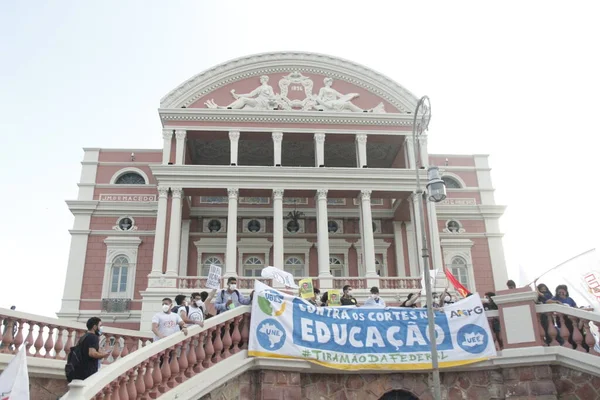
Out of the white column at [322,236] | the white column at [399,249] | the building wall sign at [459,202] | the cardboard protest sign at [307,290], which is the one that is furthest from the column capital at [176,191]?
the building wall sign at [459,202]

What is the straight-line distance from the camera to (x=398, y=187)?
24.3 m

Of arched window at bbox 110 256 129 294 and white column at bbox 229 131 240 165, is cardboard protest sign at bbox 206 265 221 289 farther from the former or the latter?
arched window at bbox 110 256 129 294

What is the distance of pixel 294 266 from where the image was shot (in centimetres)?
2670

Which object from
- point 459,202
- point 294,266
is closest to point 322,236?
point 294,266

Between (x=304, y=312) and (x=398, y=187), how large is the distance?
14996mm

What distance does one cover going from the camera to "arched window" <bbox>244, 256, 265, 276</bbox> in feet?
86.9

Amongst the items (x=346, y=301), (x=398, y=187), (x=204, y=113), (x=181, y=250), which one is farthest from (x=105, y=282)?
(x=346, y=301)

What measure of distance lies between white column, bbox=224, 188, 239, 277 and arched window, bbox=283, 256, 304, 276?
4.40 m

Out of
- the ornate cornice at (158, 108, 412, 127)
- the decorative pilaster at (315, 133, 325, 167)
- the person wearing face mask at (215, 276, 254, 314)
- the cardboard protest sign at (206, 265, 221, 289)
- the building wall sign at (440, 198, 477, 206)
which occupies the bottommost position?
the person wearing face mask at (215, 276, 254, 314)

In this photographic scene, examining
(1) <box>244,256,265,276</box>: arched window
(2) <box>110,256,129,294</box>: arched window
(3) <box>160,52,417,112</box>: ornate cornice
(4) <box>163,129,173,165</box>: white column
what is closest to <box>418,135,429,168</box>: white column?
(3) <box>160,52,417,112</box>: ornate cornice

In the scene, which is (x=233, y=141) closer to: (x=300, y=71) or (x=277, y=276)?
(x=300, y=71)

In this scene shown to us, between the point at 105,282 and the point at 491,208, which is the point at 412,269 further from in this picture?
the point at 105,282

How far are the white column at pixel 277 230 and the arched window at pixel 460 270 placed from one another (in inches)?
356

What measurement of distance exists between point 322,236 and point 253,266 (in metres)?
4.84
